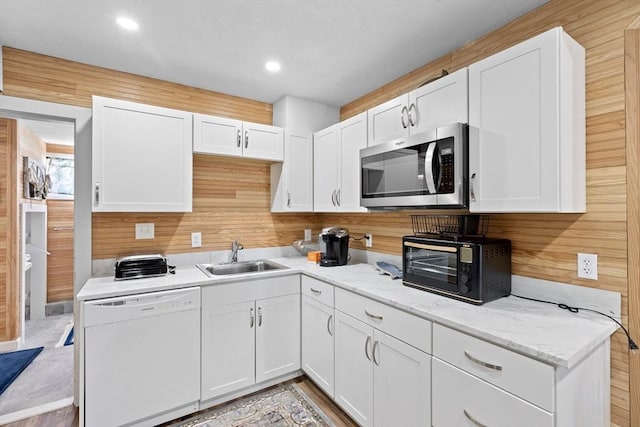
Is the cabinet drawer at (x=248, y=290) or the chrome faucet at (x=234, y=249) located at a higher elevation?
the chrome faucet at (x=234, y=249)

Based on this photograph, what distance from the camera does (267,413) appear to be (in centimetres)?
212

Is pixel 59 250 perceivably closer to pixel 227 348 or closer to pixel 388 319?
pixel 227 348

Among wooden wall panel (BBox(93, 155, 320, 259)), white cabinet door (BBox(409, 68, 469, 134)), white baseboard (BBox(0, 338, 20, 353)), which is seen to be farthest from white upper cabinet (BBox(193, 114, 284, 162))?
white baseboard (BBox(0, 338, 20, 353))

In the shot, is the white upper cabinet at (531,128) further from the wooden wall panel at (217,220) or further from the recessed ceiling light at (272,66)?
the wooden wall panel at (217,220)

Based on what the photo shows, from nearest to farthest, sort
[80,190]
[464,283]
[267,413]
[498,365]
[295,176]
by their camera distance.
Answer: [498,365] → [464,283] → [267,413] → [80,190] → [295,176]

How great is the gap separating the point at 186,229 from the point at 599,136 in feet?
9.25

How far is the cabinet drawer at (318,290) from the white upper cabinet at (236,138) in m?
1.18

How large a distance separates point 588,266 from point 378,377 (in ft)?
3.98

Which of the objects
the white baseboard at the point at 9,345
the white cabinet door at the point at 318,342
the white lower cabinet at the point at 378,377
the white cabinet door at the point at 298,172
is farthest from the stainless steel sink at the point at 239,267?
the white baseboard at the point at 9,345

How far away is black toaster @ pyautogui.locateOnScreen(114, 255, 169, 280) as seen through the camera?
211 cm

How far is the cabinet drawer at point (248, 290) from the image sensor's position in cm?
215

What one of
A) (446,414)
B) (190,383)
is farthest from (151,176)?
(446,414)

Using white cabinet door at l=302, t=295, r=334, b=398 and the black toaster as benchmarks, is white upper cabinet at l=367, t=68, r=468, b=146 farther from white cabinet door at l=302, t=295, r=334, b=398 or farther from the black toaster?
the black toaster

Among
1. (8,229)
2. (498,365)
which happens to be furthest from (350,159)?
(8,229)
